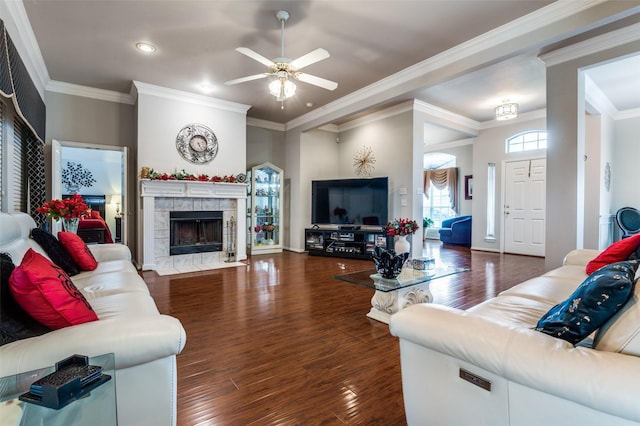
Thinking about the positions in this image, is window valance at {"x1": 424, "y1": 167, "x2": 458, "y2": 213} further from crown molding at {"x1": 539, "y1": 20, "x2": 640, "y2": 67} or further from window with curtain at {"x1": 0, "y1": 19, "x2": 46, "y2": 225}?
window with curtain at {"x1": 0, "y1": 19, "x2": 46, "y2": 225}

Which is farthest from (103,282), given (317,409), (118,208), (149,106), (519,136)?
(519,136)

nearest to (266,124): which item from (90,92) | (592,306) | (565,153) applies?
(90,92)

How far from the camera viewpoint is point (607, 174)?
5.75m

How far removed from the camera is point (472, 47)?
3533mm

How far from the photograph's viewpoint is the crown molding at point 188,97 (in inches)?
193

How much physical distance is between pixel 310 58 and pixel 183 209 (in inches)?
139

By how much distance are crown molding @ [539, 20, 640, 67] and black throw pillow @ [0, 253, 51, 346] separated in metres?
4.92

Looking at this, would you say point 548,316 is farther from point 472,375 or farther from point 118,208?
point 118,208

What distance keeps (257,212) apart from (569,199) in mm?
5246

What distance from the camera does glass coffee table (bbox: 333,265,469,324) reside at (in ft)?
8.72

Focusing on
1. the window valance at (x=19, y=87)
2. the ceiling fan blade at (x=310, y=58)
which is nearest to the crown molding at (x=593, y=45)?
the ceiling fan blade at (x=310, y=58)

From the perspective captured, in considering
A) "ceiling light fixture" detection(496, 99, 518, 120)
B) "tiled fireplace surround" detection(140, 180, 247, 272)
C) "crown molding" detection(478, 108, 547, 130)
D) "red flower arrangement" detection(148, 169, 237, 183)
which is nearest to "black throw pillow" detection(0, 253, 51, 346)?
"tiled fireplace surround" detection(140, 180, 247, 272)

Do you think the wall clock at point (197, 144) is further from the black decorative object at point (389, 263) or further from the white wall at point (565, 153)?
the white wall at point (565, 153)

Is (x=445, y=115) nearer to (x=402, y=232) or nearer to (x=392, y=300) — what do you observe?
(x=402, y=232)
